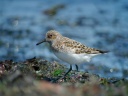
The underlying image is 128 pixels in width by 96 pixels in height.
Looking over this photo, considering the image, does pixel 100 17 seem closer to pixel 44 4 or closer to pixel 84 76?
pixel 44 4

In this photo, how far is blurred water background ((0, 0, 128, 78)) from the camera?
13906 millimetres

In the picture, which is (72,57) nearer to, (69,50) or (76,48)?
(69,50)

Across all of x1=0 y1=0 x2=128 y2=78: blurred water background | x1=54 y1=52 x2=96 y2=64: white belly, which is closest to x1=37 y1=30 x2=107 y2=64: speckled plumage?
x1=54 y1=52 x2=96 y2=64: white belly

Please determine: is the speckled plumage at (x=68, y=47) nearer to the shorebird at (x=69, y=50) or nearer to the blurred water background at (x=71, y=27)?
the shorebird at (x=69, y=50)

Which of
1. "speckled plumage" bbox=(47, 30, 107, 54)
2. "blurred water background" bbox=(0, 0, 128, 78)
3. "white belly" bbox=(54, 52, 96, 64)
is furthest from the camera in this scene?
"blurred water background" bbox=(0, 0, 128, 78)

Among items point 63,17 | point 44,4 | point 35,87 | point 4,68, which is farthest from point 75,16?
point 35,87

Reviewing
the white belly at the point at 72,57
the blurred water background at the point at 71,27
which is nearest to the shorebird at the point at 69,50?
the white belly at the point at 72,57

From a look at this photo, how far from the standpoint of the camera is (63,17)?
62.4ft

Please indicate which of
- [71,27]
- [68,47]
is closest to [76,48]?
[68,47]

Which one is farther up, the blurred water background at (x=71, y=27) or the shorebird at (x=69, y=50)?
the blurred water background at (x=71, y=27)

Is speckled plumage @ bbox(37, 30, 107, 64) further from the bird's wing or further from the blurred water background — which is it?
the blurred water background

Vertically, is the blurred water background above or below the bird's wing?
above

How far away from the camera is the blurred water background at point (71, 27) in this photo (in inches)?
547

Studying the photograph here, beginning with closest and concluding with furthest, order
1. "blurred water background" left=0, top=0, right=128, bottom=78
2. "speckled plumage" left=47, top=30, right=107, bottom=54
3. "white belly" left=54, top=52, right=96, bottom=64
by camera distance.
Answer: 1. "white belly" left=54, top=52, right=96, bottom=64
2. "speckled plumage" left=47, top=30, right=107, bottom=54
3. "blurred water background" left=0, top=0, right=128, bottom=78
